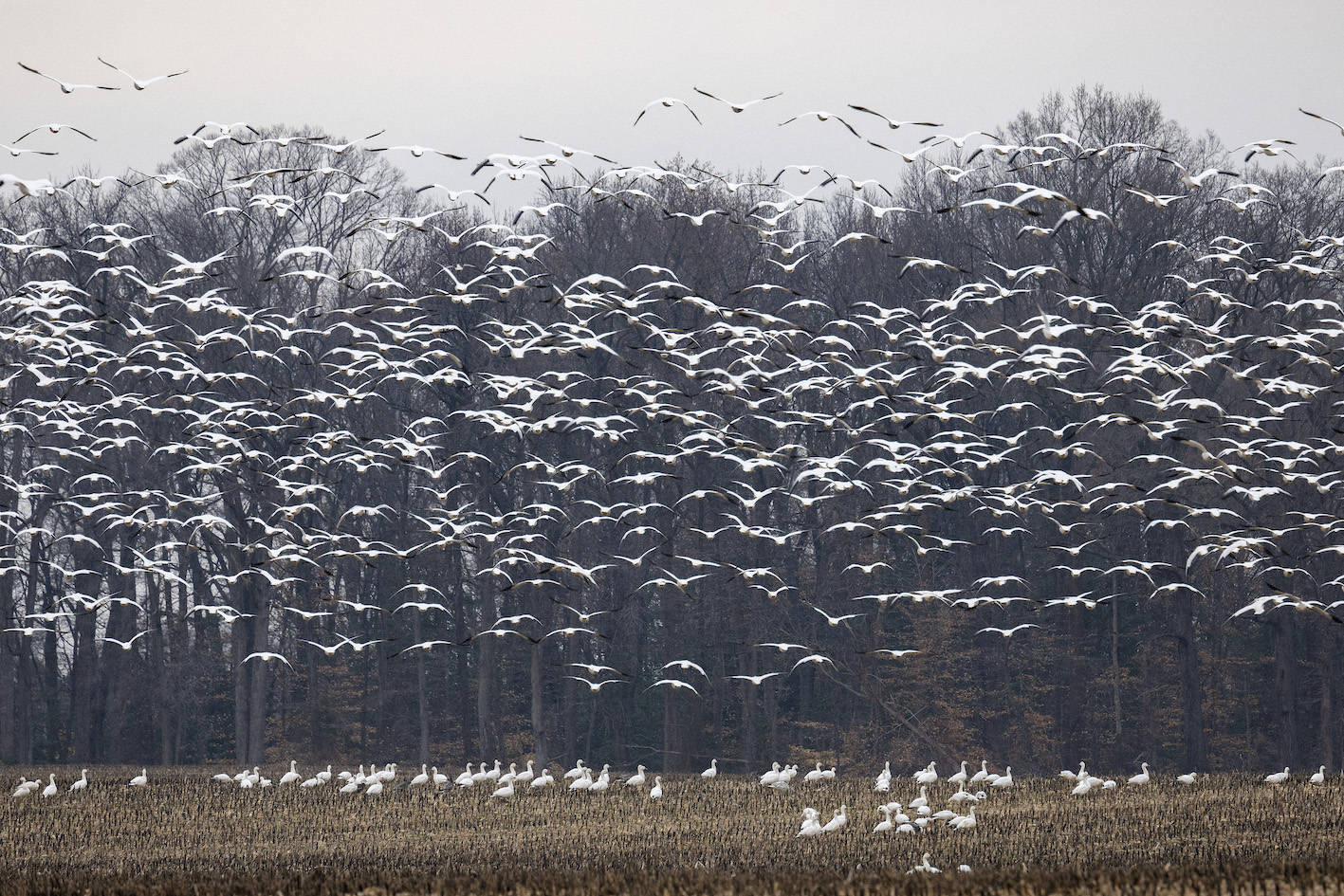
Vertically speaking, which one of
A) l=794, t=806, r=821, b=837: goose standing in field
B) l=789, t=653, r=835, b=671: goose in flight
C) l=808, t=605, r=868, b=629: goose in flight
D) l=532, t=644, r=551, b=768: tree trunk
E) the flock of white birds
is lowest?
l=794, t=806, r=821, b=837: goose standing in field

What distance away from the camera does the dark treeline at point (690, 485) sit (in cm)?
3622

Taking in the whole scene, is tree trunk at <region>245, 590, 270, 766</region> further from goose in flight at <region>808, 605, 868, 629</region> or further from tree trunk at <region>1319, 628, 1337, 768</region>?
tree trunk at <region>1319, 628, 1337, 768</region>

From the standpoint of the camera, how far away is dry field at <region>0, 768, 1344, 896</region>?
15750mm

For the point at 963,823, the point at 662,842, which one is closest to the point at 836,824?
the point at 963,823

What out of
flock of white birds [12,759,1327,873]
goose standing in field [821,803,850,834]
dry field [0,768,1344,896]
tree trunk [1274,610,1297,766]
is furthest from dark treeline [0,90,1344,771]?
goose standing in field [821,803,850,834]

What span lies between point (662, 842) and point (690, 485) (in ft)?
64.2

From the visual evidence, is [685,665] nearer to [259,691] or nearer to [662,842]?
[259,691]

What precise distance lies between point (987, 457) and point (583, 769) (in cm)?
1030

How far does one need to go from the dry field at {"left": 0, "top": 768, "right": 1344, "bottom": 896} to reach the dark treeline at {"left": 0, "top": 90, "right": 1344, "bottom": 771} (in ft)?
30.0

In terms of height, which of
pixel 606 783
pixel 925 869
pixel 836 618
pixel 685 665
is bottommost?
pixel 925 869

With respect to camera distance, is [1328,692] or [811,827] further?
[1328,692]

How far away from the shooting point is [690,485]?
3984 centimetres

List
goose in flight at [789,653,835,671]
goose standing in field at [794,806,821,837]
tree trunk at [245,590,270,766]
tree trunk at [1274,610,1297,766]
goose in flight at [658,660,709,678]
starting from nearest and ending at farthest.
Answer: goose standing in field at [794,806,821,837], goose in flight at [658,660,709,678], goose in flight at [789,653,835,671], tree trunk at [1274,610,1297,766], tree trunk at [245,590,270,766]

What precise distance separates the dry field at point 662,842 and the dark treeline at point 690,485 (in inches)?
360
